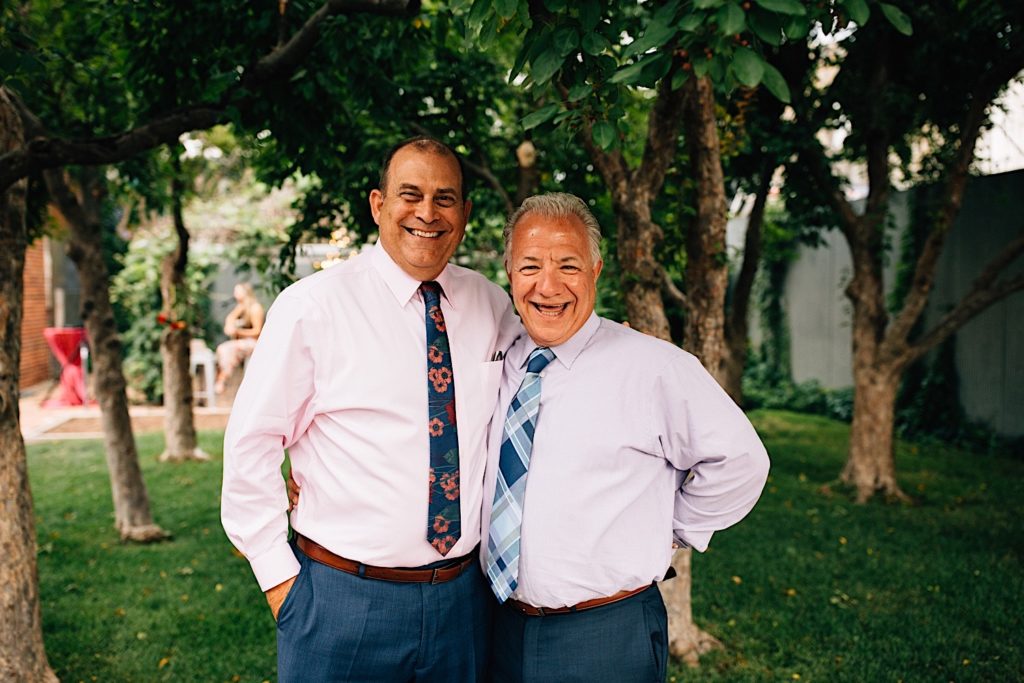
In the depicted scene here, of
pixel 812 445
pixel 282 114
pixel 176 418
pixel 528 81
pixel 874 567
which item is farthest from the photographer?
pixel 812 445

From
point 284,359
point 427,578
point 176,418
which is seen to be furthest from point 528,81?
point 176,418

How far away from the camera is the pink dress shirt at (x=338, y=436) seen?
7.55 ft

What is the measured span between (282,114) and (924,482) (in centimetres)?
743

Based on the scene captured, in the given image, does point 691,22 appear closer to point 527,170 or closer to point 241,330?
point 527,170

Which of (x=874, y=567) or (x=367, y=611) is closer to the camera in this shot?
(x=367, y=611)

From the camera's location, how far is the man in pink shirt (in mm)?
2281

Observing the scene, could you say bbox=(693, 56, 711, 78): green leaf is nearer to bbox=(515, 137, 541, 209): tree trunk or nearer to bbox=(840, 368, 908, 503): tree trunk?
bbox=(515, 137, 541, 209): tree trunk

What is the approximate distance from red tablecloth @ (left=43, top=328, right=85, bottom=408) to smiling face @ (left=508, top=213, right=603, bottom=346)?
13.1m

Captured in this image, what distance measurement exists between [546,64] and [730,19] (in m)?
0.58

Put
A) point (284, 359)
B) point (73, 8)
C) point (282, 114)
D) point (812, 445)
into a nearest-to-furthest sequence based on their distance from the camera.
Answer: point (284, 359) < point (282, 114) < point (73, 8) < point (812, 445)

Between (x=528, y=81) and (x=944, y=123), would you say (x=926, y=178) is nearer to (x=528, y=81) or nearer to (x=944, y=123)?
(x=944, y=123)

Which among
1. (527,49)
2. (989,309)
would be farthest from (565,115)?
(989,309)

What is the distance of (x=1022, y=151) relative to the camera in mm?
9656

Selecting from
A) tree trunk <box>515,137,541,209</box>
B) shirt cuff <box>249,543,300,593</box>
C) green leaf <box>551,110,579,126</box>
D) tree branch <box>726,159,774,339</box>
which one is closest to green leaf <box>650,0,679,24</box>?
green leaf <box>551,110,579,126</box>
